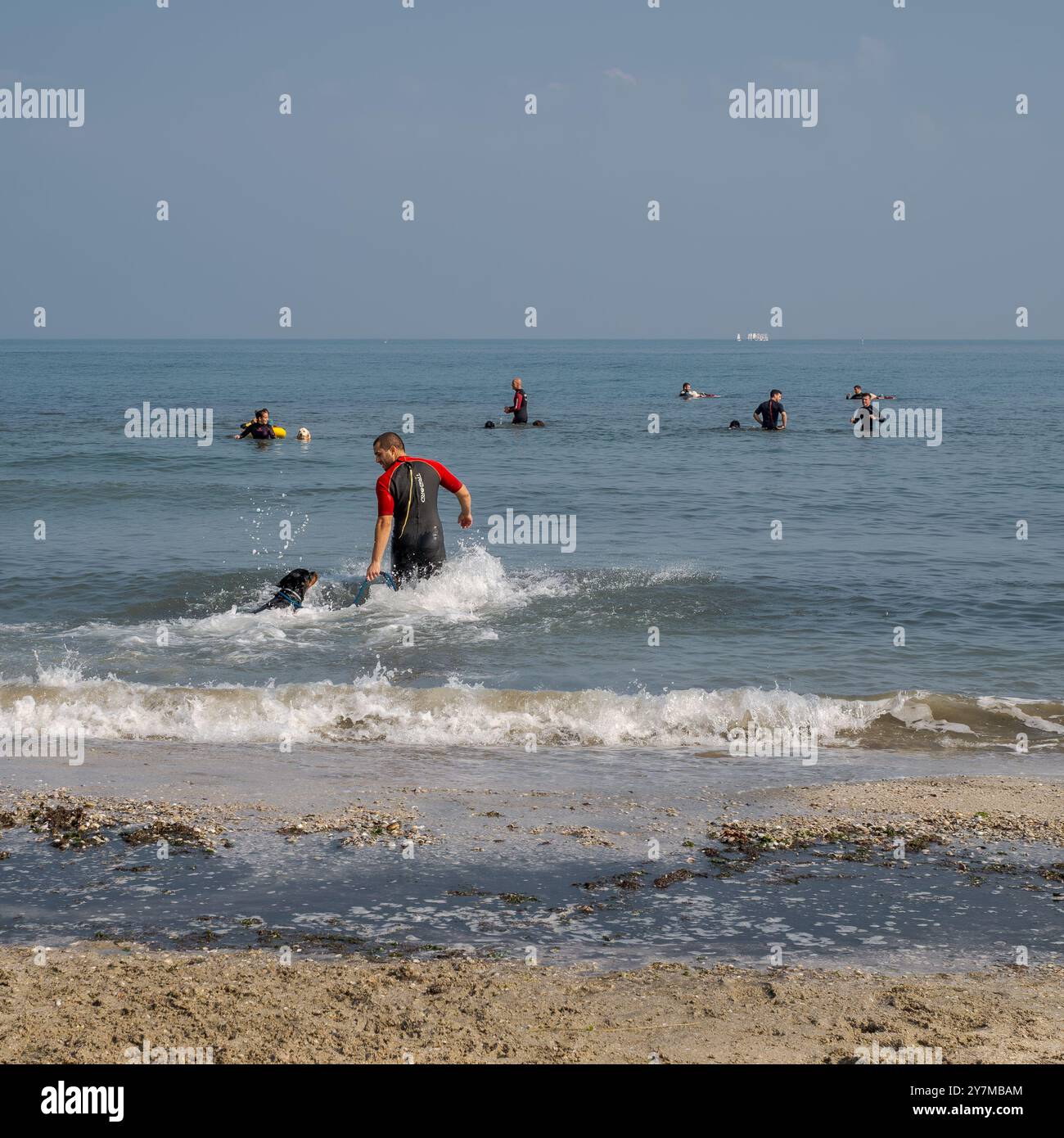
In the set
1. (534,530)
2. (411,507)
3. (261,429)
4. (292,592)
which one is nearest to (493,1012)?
(411,507)

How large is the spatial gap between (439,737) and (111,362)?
369 ft

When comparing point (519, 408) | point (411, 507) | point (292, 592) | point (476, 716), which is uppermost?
point (519, 408)

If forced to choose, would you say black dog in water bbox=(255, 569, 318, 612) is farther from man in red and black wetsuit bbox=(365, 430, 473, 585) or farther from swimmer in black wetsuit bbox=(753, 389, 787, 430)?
swimmer in black wetsuit bbox=(753, 389, 787, 430)

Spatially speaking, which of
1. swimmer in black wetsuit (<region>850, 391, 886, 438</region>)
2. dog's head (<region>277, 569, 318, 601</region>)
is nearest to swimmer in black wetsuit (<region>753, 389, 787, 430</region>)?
swimmer in black wetsuit (<region>850, 391, 886, 438</region>)

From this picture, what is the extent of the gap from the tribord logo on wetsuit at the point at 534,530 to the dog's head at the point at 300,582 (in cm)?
472

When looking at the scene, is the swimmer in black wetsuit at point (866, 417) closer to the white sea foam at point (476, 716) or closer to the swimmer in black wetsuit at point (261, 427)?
the swimmer in black wetsuit at point (261, 427)

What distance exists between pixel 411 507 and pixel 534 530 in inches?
309

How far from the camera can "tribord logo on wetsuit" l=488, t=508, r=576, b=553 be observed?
1817 centimetres

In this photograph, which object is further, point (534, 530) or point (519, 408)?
point (519, 408)

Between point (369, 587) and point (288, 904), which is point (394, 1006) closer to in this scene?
point (288, 904)

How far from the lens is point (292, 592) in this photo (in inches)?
525

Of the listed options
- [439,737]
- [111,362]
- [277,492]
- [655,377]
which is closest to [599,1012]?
[439,737]

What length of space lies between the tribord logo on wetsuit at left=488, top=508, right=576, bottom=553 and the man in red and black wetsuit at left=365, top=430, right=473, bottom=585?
5.30 metres

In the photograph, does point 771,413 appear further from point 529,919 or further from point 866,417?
point 529,919
